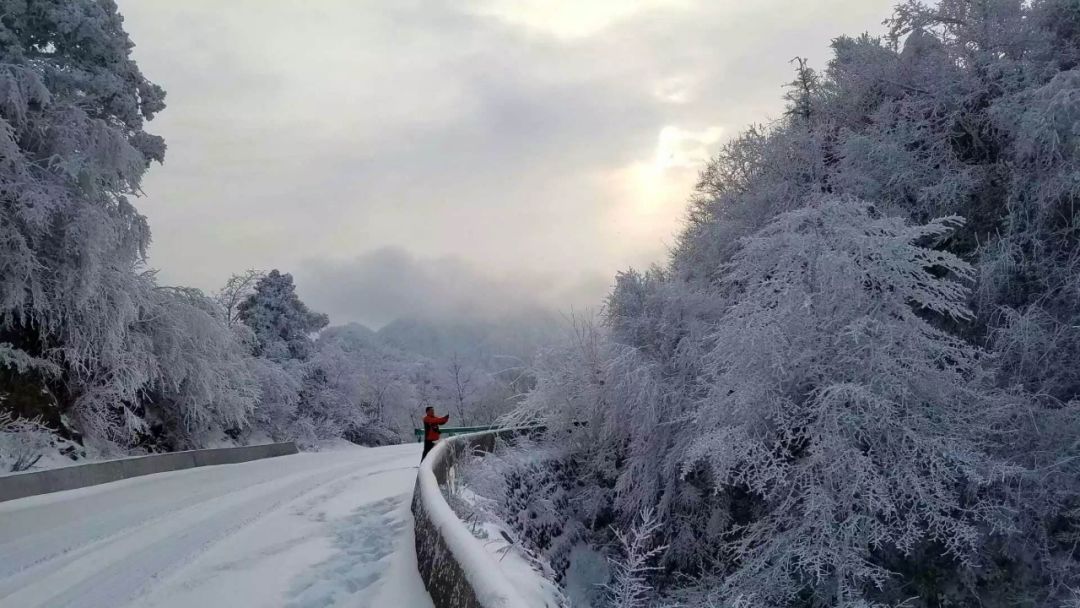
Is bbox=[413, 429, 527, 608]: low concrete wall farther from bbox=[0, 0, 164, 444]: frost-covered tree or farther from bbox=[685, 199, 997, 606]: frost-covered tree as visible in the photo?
bbox=[0, 0, 164, 444]: frost-covered tree

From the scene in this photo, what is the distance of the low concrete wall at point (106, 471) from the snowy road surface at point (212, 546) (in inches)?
→ 13.5

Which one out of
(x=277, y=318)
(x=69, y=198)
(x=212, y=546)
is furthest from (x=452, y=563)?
(x=277, y=318)

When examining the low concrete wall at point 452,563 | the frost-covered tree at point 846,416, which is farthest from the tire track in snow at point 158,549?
the frost-covered tree at point 846,416

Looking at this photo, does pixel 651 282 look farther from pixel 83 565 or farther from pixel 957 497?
pixel 83 565

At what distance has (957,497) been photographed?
12.7 meters

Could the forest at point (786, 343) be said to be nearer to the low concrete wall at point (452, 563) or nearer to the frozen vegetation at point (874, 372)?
the frozen vegetation at point (874, 372)

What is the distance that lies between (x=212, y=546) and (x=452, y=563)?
4431mm

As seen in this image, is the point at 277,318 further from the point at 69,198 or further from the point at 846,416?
the point at 846,416

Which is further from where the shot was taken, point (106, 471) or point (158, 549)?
point (106, 471)

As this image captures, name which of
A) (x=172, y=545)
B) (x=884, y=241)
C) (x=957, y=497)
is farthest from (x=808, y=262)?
(x=172, y=545)

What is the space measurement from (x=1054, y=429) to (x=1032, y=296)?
333cm

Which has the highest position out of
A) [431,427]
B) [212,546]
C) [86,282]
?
[86,282]

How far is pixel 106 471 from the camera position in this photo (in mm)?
14742

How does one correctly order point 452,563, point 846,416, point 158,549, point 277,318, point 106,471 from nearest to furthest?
point 452,563
point 158,549
point 846,416
point 106,471
point 277,318
